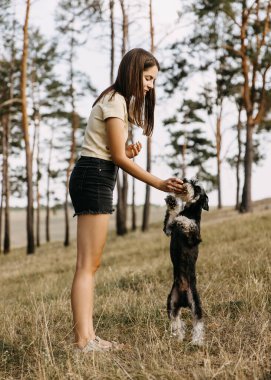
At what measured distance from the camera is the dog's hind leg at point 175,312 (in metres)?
3.40

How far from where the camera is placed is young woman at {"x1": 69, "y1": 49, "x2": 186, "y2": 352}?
3471 mm

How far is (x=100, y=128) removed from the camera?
3561 millimetres

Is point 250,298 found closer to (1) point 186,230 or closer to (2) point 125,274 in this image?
(1) point 186,230

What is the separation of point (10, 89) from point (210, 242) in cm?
1686

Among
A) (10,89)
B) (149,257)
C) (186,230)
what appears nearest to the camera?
(186,230)

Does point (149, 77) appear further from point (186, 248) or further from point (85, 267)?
point (85, 267)

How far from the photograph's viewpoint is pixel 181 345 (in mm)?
3396

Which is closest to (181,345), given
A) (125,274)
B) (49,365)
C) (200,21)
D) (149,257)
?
(49,365)

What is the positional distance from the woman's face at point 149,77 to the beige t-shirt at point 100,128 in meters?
0.21

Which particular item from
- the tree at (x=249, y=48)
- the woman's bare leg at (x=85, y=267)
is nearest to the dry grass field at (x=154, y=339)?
the woman's bare leg at (x=85, y=267)

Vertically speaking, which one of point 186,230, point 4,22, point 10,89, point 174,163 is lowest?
point 186,230

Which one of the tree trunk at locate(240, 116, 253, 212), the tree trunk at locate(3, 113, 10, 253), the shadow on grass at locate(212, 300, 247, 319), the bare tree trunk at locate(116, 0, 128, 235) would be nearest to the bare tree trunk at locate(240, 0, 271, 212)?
the tree trunk at locate(240, 116, 253, 212)

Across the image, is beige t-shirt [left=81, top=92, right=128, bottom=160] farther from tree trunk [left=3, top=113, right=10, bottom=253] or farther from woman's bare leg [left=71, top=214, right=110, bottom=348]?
tree trunk [left=3, top=113, right=10, bottom=253]

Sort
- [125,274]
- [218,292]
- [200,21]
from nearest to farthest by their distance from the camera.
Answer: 1. [218,292]
2. [125,274]
3. [200,21]
